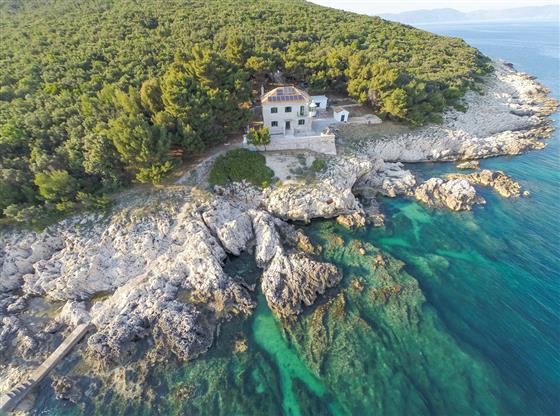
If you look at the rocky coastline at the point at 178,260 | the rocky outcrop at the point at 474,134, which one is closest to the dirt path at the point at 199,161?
the rocky coastline at the point at 178,260

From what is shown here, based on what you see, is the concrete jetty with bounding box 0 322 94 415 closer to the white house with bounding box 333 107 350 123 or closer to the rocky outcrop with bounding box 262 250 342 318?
the rocky outcrop with bounding box 262 250 342 318

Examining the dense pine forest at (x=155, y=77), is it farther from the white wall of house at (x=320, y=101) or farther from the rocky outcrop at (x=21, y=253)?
the rocky outcrop at (x=21, y=253)

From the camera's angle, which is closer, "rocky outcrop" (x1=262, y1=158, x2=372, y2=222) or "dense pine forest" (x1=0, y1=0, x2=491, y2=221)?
"dense pine forest" (x1=0, y1=0, x2=491, y2=221)

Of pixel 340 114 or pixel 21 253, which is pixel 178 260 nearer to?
pixel 21 253

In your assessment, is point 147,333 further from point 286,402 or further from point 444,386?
point 444,386

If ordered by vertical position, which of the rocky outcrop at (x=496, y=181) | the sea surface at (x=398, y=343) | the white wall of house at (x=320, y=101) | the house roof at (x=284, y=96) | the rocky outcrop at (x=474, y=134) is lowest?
the sea surface at (x=398, y=343)

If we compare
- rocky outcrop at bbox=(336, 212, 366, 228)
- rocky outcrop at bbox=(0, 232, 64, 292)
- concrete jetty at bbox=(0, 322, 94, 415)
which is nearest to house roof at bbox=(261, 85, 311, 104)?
rocky outcrop at bbox=(336, 212, 366, 228)
